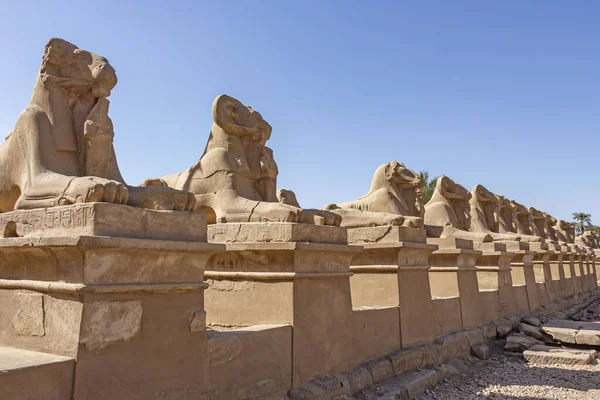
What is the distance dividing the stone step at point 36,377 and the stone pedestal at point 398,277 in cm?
391

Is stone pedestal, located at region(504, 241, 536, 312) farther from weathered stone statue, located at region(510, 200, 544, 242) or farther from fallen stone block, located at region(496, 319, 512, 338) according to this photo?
weathered stone statue, located at region(510, 200, 544, 242)

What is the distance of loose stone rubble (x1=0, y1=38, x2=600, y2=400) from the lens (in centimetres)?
284

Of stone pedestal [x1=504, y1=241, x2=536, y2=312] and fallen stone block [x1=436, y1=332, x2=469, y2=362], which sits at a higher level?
stone pedestal [x1=504, y1=241, x2=536, y2=312]

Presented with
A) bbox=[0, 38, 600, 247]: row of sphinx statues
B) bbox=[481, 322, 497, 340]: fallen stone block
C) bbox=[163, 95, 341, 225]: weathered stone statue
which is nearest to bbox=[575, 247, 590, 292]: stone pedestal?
bbox=[481, 322, 497, 340]: fallen stone block

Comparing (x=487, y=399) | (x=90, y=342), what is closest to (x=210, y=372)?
(x=90, y=342)

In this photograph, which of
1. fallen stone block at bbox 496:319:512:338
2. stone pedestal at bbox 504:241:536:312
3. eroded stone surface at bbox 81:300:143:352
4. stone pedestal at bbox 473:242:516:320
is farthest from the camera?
stone pedestal at bbox 504:241:536:312

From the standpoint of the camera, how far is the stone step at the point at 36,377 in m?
2.43

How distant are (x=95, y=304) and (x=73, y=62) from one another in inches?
73.7

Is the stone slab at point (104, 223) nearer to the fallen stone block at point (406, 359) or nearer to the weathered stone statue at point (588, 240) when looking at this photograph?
the fallen stone block at point (406, 359)

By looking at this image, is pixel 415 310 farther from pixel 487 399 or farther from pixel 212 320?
pixel 212 320

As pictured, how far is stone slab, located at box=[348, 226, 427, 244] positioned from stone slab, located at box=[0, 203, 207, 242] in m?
3.13

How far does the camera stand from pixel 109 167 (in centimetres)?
378

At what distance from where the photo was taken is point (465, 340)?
7156 mm

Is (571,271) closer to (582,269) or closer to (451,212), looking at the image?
(582,269)
